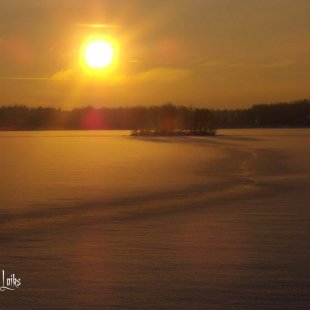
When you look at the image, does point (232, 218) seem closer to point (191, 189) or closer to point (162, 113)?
point (191, 189)

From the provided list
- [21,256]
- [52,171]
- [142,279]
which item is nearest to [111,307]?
[142,279]

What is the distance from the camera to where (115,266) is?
6402 mm

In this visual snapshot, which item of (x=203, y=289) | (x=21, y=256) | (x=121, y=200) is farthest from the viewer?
(x=121, y=200)

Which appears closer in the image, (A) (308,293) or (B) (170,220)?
(A) (308,293)

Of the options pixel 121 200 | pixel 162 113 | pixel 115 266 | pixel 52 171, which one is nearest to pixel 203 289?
pixel 115 266

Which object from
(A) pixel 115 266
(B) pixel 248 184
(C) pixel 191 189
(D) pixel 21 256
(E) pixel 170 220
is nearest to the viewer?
(A) pixel 115 266

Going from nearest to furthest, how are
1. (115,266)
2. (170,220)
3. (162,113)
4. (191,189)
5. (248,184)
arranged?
(115,266) < (170,220) < (191,189) < (248,184) < (162,113)

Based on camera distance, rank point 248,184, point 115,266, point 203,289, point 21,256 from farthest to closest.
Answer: point 248,184, point 21,256, point 115,266, point 203,289

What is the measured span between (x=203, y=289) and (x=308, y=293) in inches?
34.7

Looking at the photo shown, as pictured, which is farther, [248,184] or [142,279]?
[248,184]

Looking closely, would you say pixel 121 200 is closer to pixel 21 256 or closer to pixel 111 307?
pixel 21 256

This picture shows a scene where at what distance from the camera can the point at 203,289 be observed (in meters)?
5.50

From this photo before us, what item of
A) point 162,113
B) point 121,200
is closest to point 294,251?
point 121,200

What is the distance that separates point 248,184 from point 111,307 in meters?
11.4
